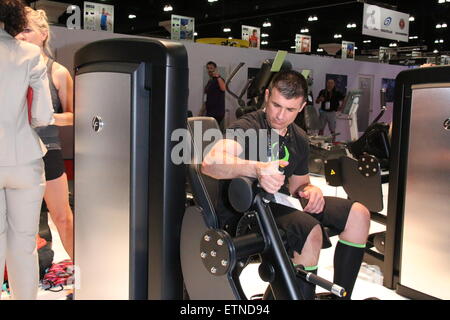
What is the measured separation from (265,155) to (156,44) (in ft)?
2.38

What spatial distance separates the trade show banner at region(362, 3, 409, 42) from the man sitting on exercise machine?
6579mm

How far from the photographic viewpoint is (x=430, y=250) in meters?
2.42

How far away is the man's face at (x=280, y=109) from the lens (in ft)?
6.40

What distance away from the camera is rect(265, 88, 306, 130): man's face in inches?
76.9

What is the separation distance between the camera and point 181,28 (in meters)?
7.93

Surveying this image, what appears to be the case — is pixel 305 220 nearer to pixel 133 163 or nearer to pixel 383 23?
pixel 133 163

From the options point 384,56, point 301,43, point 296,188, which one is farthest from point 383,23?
point 296,188

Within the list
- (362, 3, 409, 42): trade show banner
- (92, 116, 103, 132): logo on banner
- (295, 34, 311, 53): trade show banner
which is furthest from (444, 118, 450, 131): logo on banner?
(295, 34, 311, 53): trade show banner

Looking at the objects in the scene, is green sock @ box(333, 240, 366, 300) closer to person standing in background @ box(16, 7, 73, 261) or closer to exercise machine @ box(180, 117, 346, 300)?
exercise machine @ box(180, 117, 346, 300)

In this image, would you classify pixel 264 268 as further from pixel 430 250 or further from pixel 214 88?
pixel 214 88

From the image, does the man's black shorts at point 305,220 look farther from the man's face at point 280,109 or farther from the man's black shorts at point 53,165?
the man's black shorts at point 53,165

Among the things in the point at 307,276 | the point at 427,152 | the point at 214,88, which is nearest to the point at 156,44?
the point at 307,276

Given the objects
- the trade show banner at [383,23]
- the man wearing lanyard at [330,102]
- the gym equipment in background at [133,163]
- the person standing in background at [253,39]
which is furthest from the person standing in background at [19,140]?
the person standing in background at [253,39]

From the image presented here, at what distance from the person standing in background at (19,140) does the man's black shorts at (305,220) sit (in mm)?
945
